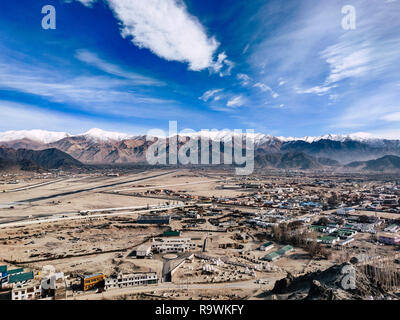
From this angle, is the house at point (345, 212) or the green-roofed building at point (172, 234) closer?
the green-roofed building at point (172, 234)

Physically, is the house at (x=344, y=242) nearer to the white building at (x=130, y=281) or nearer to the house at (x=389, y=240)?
the house at (x=389, y=240)

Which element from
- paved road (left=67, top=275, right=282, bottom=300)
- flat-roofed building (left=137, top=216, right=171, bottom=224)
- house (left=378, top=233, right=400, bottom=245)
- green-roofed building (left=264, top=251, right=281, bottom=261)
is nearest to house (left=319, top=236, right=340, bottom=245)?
house (left=378, top=233, right=400, bottom=245)

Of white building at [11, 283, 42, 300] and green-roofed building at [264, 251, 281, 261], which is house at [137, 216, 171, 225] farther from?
white building at [11, 283, 42, 300]

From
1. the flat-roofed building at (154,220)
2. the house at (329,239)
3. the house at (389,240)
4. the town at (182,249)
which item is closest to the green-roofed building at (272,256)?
the town at (182,249)

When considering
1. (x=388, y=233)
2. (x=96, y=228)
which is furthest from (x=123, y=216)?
(x=388, y=233)

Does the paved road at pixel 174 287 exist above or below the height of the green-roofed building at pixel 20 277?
below

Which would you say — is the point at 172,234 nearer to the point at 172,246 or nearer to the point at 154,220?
the point at 172,246
